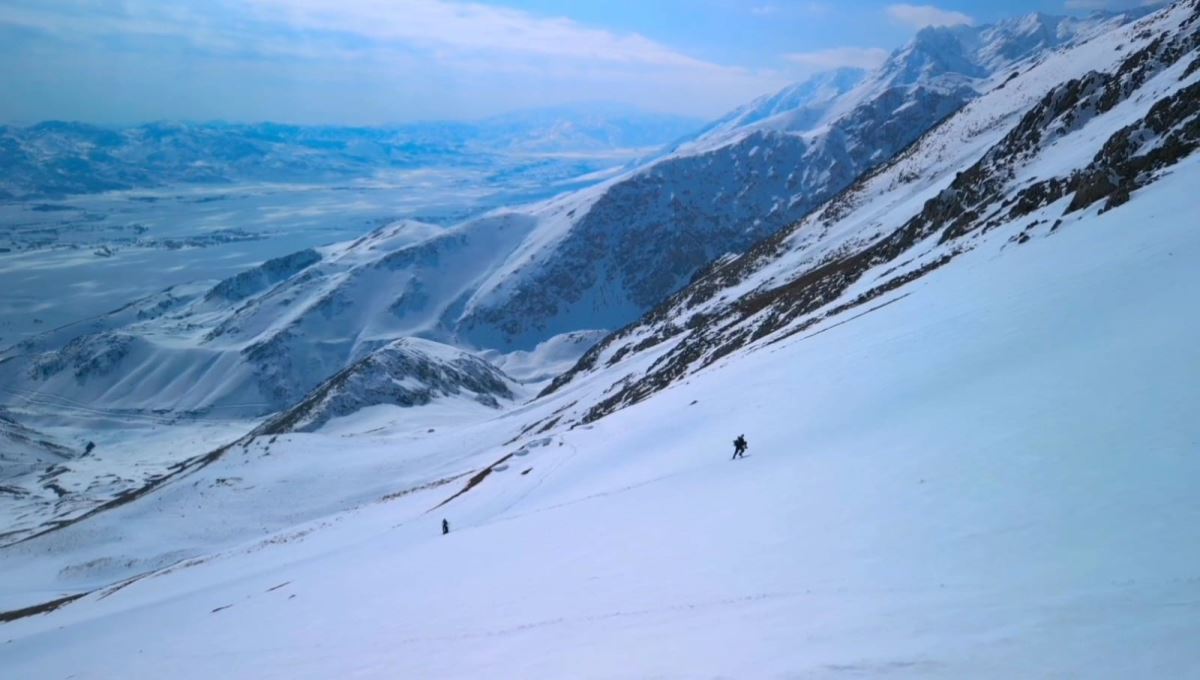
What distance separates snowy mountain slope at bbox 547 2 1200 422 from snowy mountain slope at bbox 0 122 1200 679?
4.86 m

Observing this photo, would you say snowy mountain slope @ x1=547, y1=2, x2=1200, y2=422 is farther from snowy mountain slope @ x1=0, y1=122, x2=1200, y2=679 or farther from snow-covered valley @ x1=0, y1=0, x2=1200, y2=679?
snowy mountain slope @ x1=0, y1=122, x2=1200, y2=679

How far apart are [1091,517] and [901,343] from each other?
14.0 m

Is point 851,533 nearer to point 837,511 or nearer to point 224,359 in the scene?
point 837,511

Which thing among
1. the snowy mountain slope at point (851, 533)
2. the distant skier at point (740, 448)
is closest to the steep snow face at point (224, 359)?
the snowy mountain slope at point (851, 533)

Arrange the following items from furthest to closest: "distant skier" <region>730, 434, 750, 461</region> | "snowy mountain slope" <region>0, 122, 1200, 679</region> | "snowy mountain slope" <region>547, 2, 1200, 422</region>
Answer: "snowy mountain slope" <region>547, 2, 1200, 422</region>, "distant skier" <region>730, 434, 750, 461</region>, "snowy mountain slope" <region>0, 122, 1200, 679</region>

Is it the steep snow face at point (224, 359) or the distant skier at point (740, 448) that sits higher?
the steep snow face at point (224, 359)

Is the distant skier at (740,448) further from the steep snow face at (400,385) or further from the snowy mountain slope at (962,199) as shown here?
the steep snow face at (400,385)

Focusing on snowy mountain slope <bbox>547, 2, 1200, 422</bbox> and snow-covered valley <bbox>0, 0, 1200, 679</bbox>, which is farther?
snowy mountain slope <bbox>547, 2, 1200, 422</bbox>

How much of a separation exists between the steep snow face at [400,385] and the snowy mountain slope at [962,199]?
24235 millimetres

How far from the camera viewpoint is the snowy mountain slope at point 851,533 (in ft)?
24.7

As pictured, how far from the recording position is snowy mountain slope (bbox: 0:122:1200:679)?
754 cm

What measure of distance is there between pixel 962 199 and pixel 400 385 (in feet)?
279

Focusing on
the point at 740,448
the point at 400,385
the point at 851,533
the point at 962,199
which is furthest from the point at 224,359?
the point at 851,533

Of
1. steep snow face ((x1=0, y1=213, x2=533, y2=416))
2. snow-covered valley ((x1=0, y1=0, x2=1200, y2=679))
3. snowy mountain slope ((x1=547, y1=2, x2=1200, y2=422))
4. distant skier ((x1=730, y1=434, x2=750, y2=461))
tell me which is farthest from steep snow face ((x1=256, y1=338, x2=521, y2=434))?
distant skier ((x1=730, y1=434, x2=750, y2=461))
